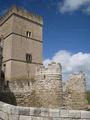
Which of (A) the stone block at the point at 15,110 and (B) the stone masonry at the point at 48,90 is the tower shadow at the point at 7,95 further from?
(A) the stone block at the point at 15,110

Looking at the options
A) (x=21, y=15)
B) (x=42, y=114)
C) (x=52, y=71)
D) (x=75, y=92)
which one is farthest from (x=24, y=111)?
(x=21, y=15)

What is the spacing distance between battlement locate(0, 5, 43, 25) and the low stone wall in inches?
680

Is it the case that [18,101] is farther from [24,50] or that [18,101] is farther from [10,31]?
[10,31]

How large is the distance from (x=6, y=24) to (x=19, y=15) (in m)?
1.96

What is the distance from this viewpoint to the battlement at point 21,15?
21197 millimetres

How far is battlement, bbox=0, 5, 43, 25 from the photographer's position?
21.2 metres

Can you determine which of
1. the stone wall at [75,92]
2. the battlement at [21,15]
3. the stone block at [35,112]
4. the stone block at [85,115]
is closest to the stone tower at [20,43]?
the battlement at [21,15]

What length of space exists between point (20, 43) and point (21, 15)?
3.34 metres

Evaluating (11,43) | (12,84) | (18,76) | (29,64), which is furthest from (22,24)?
(12,84)

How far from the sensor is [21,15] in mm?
21609

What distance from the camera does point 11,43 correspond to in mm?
20188

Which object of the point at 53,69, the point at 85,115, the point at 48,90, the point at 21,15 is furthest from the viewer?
the point at 21,15

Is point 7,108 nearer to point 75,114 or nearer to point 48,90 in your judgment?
point 75,114

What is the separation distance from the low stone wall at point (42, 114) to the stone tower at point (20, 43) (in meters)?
14.1
